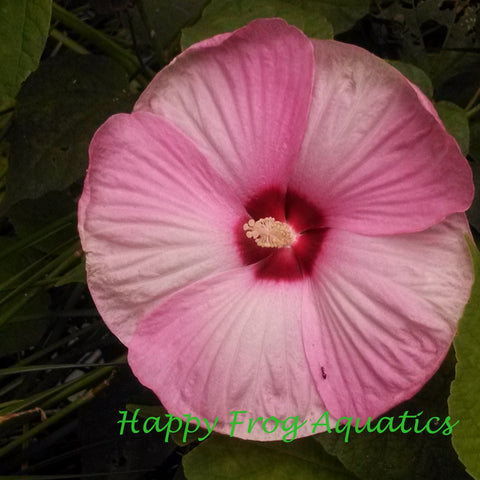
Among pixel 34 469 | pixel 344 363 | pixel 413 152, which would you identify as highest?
pixel 413 152

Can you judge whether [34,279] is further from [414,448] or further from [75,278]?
[414,448]

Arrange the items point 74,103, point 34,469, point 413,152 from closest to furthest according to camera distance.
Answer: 1. point 413,152
2. point 74,103
3. point 34,469

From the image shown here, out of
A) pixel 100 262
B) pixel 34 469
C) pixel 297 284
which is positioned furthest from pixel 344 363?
pixel 34 469

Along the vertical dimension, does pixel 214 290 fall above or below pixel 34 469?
above

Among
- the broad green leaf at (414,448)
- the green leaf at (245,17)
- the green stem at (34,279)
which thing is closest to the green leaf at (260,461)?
the broad green leaf at (414,448)

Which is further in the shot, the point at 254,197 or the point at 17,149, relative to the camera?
the point at 17,149

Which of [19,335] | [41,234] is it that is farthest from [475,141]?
[19,335]

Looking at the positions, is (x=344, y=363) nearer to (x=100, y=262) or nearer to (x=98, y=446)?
(x=100, y=262)

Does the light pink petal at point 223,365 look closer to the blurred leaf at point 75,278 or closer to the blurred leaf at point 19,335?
the blurred leaf at point 75,278

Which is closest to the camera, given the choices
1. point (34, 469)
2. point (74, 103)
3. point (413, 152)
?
point (413, 152)
